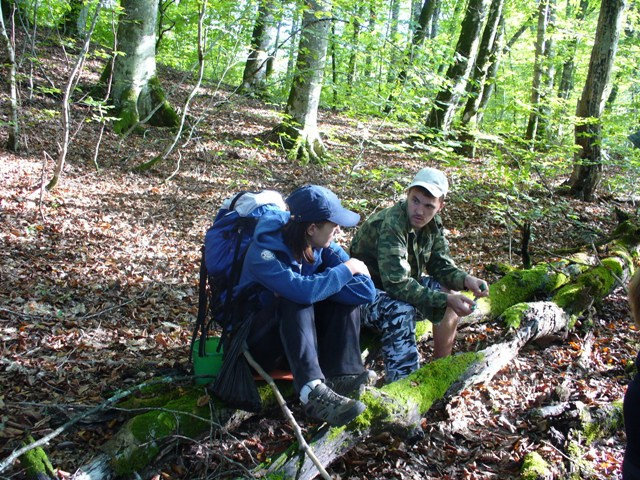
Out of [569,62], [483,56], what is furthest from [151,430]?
[569,62]

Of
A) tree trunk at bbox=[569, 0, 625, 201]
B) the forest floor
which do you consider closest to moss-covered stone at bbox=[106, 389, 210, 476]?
the forest floor

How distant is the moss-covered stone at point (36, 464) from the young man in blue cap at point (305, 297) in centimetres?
125

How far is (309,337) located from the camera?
2908 mm

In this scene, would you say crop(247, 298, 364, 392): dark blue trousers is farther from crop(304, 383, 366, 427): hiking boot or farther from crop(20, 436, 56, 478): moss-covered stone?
crop(20, 436, 56, 478): moss-covered stone

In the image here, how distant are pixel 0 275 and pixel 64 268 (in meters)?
0.61

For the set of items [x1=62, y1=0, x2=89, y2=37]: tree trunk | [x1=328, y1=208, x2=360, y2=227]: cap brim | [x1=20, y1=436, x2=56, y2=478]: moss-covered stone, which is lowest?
[x1=20, y1=436, x2=56, y2=478]: moss-covered stone

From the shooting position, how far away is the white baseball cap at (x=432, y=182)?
3.63 meters

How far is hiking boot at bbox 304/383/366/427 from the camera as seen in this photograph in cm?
270

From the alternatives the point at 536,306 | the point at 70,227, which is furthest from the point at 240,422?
the point at 70,227

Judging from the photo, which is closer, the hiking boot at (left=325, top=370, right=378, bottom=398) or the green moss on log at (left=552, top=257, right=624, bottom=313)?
the hiking boot at (left=325, top=370, right=378, bottom=398)

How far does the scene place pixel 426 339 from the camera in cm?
447

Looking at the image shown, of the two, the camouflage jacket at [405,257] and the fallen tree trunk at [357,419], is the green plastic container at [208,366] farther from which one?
the camouflage jacket at [405,257]

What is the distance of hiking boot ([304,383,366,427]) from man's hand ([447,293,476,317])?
1.12 meters

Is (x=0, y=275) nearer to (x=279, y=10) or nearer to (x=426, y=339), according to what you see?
(x=426, y=339)
